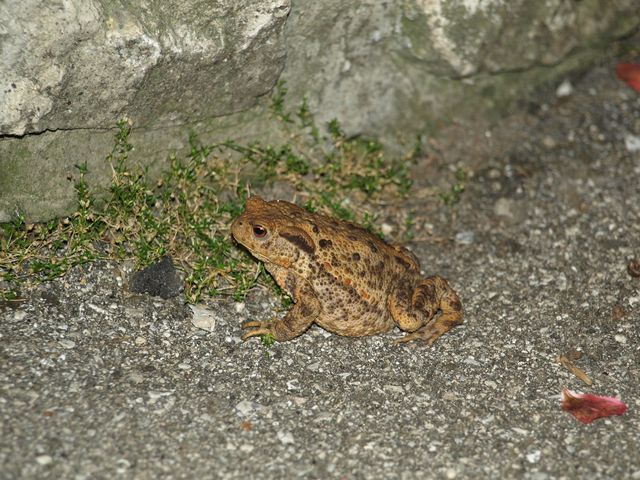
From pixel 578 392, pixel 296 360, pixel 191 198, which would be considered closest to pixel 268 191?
pixel 191 198

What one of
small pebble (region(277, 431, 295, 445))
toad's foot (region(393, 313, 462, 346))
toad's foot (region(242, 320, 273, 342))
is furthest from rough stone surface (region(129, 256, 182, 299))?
toad's foot (region(393, 313, 462, 346))

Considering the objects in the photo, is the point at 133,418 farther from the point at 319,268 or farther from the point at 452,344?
the point at 452,344

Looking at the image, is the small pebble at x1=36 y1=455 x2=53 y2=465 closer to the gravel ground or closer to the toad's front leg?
the gravel ground

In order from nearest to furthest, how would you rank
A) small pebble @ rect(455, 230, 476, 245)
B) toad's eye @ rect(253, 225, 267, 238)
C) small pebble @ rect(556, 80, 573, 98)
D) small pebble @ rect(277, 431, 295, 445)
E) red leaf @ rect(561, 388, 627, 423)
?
small pebble @ rect(277, 431, 295, 445) < red leaf @ rect(561, 388, 627, 423) < toad's eye @ rect(253, 225, 267, 238) < small pebble @ rect(455, 230, 476, 245) < small pebble @ rect(556, 80, 573, 98)

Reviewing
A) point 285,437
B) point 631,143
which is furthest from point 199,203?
point 631,143

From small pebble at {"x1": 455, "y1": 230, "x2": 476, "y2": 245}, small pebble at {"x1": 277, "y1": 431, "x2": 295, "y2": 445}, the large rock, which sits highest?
the large rock

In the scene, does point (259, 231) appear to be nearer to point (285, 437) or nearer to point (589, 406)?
point (285, 437)
